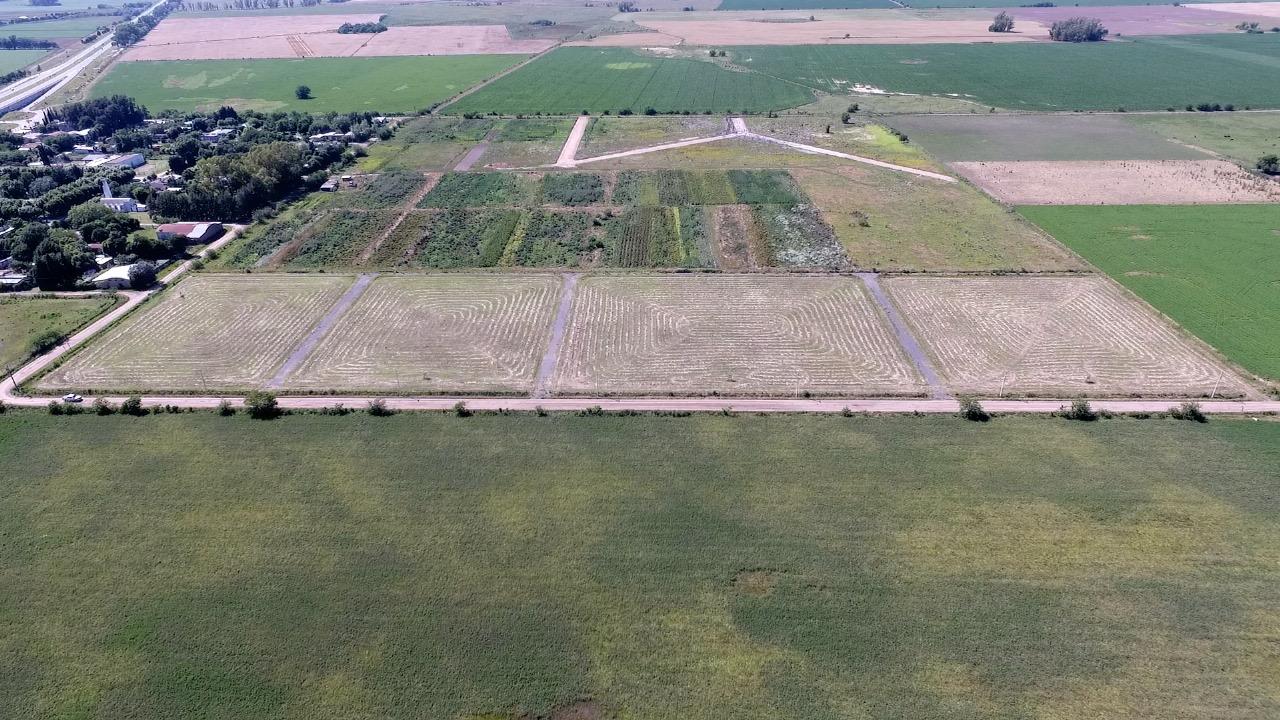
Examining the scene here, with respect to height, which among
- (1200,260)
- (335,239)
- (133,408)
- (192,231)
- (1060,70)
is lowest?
(133,408)

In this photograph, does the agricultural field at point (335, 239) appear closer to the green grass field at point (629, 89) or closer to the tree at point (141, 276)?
the tree at point (141, 276)

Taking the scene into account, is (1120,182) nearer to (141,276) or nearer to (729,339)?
(729,339)

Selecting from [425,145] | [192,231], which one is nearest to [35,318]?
[192,231]

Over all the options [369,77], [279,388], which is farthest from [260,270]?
[369,77]

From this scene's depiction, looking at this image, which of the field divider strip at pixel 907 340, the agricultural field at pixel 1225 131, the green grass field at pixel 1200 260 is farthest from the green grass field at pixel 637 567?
the agricultural field at pixel 1225 131

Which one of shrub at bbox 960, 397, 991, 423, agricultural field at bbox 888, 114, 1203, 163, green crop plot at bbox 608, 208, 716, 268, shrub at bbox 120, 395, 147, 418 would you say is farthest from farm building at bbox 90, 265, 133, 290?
agricultural field at bbox 888, 114, 1203, 163

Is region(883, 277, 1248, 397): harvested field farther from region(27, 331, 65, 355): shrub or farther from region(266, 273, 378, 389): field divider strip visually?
region(27, 331, 65, 355): shrub

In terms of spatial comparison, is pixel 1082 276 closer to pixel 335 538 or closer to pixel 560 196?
pixel 560 196
